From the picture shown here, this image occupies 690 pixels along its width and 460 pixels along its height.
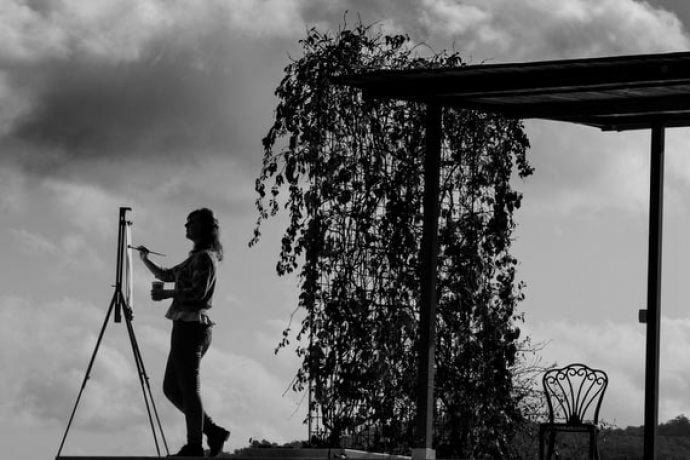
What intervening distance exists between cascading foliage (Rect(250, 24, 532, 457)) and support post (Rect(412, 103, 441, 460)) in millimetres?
1473

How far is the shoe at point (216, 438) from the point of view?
7141 millimetres

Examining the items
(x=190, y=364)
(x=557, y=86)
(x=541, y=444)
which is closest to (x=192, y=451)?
(x=190, y=364)

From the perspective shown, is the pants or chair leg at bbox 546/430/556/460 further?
chair leg at bbox 546/430/556/460

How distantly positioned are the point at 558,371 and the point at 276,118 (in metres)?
2.80

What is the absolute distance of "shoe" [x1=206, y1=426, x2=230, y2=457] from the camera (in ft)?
23.4

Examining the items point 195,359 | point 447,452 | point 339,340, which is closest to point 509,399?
point 447,452

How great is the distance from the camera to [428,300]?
770 cm

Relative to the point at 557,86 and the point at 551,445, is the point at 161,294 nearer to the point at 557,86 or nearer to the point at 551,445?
the point at 557,86

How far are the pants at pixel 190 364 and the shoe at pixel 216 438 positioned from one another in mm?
229

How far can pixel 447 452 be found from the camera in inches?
375

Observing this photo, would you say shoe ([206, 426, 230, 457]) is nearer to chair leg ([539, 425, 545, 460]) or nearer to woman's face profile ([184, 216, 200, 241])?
woman's face profile ([184, 216, 200, 241])

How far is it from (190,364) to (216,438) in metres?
0.59

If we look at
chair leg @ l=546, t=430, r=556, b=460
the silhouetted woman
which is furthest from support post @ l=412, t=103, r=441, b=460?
the silhouetted woman

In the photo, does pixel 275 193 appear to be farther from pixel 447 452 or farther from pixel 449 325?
pixel 447 452
